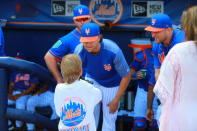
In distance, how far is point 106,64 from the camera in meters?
3.94

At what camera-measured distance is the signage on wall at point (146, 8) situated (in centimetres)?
565

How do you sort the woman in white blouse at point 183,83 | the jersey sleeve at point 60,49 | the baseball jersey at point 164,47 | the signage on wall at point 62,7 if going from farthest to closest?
the signage on wall at point 62,7 → the jersey sleeve at point 60,49 → the baseball jersey at point 164,47 → the woman in white blouse at point 183,83

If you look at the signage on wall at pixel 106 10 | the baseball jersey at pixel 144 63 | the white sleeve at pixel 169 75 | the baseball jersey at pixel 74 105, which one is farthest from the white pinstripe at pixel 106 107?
the white sleeve at pixel 169 75

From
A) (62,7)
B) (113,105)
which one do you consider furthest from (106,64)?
(62,7)

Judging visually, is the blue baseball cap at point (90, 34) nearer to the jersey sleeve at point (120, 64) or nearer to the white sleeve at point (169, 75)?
the jersey sleeve at point (120, 64)

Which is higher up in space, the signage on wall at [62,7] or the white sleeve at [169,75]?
the signage on wall at [62,7]

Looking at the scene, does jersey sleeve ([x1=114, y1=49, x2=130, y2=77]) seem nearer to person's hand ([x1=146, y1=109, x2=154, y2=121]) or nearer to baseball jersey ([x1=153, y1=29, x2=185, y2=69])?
baseball jersey ([x1=153, y1=29, x2=185, y2=69])

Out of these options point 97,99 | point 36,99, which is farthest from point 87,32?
point 36,99

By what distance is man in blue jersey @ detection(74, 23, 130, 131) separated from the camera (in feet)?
12.2

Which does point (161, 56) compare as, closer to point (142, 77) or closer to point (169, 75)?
point (142, 77)

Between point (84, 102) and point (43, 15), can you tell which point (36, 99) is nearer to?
point (43, 15)

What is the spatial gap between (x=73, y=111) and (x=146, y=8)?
10.2 feet

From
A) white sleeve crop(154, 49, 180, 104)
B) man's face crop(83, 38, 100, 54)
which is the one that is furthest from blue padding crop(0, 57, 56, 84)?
white sleeve crop(154, 49, 180, 104)

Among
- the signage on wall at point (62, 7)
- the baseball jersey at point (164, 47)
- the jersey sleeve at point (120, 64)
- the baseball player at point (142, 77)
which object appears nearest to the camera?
the baseball jersey at point (164, 47)
